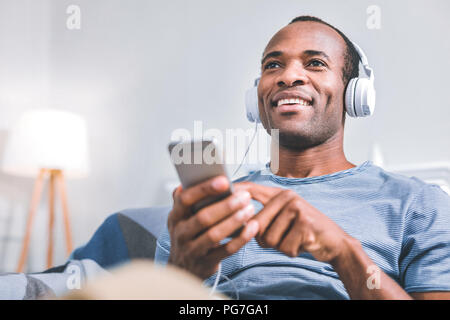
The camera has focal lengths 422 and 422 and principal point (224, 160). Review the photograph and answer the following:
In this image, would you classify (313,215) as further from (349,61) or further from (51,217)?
(51,217)

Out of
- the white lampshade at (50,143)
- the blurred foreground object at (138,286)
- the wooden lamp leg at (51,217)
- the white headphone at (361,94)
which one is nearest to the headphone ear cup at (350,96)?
the white headphone at (361,94)

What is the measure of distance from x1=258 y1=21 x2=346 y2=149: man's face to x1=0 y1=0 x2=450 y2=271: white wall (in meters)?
0.07

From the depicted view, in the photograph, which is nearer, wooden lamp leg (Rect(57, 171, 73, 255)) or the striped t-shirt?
the striped t-shirt

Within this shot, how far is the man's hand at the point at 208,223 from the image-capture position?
0.51m

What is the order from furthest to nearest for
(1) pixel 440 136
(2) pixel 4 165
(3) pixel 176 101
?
(2) pixel 4 165, (3) pixel 176 101, (1) pixel 440 136

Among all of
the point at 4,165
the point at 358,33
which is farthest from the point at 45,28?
the point at 358,33

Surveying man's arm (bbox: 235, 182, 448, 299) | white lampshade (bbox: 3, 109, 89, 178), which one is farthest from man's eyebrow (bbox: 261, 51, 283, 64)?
white lampshade (bbox: 3, 109, 89, 178)

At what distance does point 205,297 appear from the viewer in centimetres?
37

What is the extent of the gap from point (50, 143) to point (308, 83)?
105 cm

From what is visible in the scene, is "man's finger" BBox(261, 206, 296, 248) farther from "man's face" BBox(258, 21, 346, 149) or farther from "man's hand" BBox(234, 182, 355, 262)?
"man's face" BBox(258, 21, 346, 149)

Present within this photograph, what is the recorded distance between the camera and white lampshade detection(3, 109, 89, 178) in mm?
1499

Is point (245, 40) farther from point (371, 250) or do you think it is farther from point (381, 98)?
point (371, 250)

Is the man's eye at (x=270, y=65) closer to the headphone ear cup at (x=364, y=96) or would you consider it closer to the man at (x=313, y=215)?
the man at (x=313, y=215)
